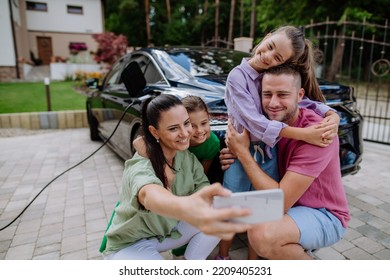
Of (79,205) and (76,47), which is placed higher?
(76,47)

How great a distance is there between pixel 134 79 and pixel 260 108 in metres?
1.69

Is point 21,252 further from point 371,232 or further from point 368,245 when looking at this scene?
point 371,232

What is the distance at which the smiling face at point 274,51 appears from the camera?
5.06 feet

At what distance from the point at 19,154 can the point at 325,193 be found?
5.06m

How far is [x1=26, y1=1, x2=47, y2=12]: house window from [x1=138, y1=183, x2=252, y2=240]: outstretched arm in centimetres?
2452

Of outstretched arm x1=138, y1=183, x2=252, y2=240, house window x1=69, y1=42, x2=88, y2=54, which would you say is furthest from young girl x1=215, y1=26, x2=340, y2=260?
house window x1=69, y1=42, x2=88, y2=54

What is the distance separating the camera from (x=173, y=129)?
1543 mm

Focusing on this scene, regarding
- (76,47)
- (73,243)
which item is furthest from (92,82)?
(76,47)

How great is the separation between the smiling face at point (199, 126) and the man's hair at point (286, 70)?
1.60 feet

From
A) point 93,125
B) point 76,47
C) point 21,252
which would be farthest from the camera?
point 76,47

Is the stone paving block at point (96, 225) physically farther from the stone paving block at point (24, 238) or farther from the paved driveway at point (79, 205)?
the stone paving block at point (24, 238)

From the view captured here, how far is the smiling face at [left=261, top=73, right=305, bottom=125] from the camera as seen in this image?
1509 mm

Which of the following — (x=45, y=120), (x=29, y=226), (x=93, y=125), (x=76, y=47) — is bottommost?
(x=29, y=226)
